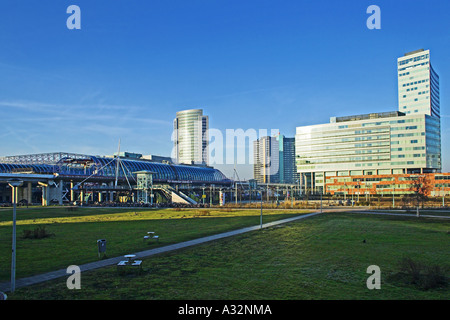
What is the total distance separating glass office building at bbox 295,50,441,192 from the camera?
12950 cm

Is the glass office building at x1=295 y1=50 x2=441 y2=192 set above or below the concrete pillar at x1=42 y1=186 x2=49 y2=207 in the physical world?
above

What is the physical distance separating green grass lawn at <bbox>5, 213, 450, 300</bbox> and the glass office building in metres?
116

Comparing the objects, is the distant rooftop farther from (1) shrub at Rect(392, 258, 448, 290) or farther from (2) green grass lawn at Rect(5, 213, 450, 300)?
(1) shrub at Rect(392, 258, 448, 290)

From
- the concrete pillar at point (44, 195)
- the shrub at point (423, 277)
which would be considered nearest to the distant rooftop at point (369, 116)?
the concrete pillar at point (44, 195)

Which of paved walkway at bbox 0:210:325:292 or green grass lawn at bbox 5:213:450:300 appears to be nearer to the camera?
green grass lawn at bbox 5:213:450:300

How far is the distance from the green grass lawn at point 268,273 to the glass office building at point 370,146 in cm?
11634

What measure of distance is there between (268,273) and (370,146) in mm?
133521

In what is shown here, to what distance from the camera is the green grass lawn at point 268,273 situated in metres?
12.9

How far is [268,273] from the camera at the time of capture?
16.1 meters

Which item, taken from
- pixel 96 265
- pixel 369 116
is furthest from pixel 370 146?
pixel 96 265

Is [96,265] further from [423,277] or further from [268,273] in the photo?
[423,277]

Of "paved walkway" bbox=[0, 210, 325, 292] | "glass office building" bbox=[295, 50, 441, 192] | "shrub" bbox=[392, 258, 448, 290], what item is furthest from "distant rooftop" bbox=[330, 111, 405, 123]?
"shrub" bbox=[392, 258, 448, 290]

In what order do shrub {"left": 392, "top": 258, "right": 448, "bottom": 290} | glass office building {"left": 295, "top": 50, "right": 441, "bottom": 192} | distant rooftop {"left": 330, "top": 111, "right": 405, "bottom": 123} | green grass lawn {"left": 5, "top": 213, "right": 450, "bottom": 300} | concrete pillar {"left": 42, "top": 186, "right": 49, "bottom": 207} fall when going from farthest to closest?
1. distant rooftop {"left": 330, "top": 111, "right": 405, "bottom": 123}
2. glass office building {"left": 295, "top": 50, "right": 441, "bottom": 192}
3. concrete pillar {"left": 42, "top": 186, "right": 49, "bottom": 207}
4. shrub {"left": 392, "top": 258, "right": 448, "bottom": 290}
5. green grass lawn {"left": 5, "top": 213, "right": 450, "bottom": 300}

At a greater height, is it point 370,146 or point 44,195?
point 370,146
